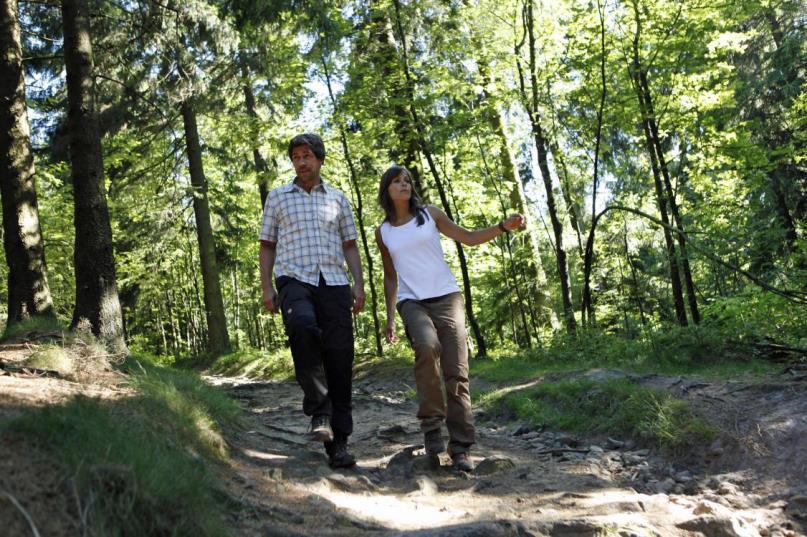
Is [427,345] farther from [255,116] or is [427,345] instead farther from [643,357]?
[255,116]

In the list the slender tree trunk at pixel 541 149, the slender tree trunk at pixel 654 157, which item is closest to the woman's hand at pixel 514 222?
the slender tree trunk at pixel 541 149

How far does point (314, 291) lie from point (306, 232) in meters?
0.42

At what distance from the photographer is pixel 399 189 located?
16.7 feet

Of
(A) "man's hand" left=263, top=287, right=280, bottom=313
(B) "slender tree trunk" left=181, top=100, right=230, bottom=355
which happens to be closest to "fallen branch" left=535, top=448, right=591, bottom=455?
(A) "man's hand" left=263, top=287, right=280, bottom=313

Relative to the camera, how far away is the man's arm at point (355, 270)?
5.09 metres

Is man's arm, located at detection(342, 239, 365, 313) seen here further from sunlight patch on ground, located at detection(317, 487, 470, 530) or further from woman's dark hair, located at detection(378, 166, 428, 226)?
sunlight patch on ground, located at detection(317, 487, 470, 530)

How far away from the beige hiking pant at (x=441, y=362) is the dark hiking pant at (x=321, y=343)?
484 millimetres

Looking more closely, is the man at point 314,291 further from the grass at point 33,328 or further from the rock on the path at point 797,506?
the grass at point 33,328

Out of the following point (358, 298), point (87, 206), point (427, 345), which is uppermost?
point (87, 206)

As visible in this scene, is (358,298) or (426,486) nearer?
(426,486)

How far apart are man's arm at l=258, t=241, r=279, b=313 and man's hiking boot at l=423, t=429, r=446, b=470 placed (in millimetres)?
1433

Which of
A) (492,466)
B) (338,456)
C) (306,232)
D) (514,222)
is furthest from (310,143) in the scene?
(492,466)

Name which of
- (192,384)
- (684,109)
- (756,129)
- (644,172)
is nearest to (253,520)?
(192,384)

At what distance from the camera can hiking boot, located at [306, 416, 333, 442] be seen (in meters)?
4.55
